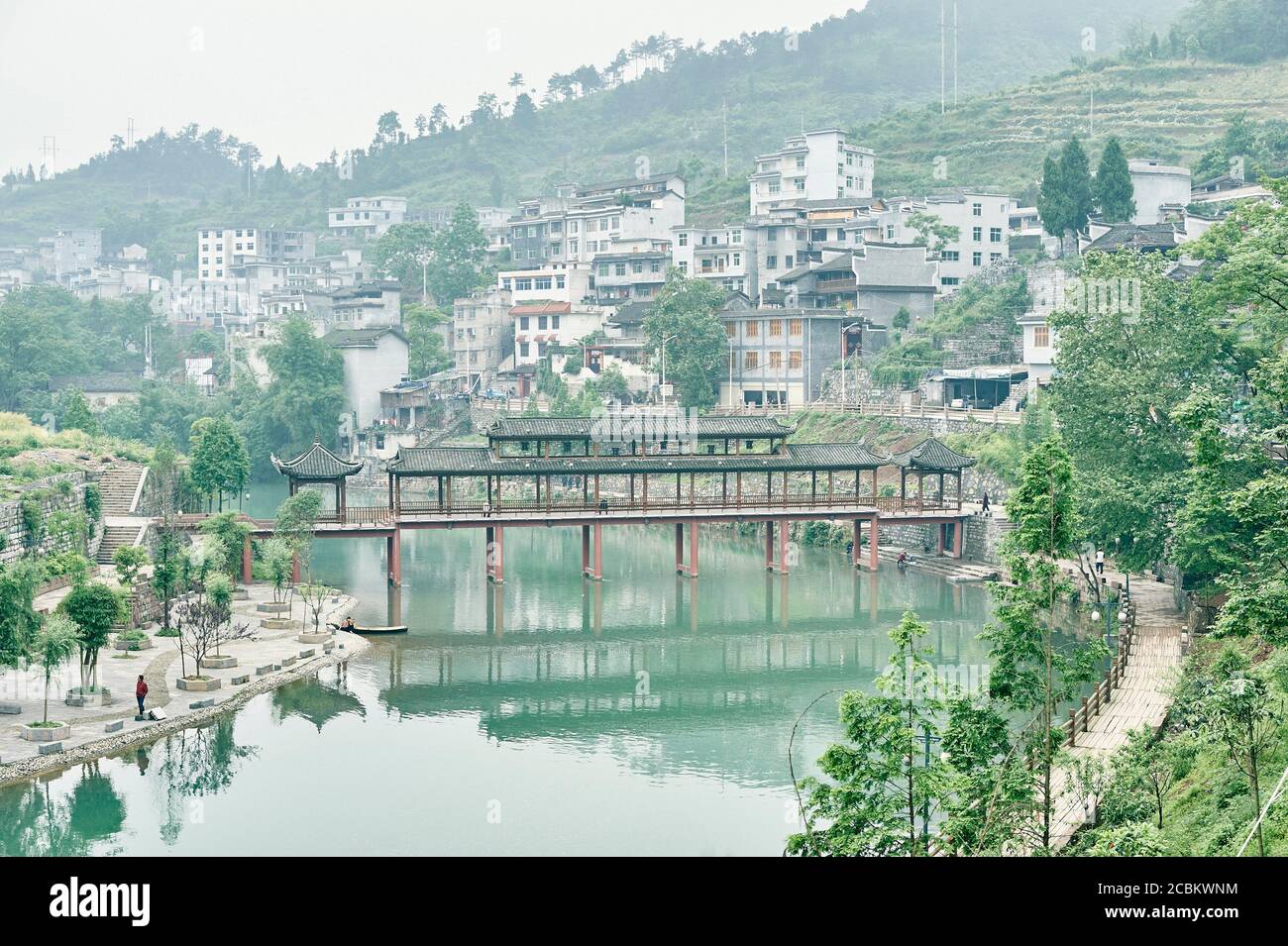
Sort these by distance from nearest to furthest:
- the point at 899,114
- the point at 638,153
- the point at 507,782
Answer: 1. the point at 507,782
2. the point at 899,114
3. the point at 638,153

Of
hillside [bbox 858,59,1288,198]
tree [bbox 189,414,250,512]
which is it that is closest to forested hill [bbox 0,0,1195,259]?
hillside [bbox 858,59,1288,198]

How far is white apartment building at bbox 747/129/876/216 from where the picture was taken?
2928 inches

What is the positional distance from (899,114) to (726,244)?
2805cm

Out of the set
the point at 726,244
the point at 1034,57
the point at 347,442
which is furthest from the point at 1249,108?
the point at 1034,57

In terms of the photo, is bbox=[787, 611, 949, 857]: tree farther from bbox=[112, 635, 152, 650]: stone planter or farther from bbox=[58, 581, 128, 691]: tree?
bbox=[112, 635, 152, 650]: stone planter

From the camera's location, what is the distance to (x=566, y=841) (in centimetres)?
1900

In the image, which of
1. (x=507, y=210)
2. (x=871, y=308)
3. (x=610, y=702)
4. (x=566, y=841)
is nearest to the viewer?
(x=566, y=841)

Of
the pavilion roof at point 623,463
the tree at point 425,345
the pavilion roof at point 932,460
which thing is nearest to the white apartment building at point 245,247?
the tree at point 425,345

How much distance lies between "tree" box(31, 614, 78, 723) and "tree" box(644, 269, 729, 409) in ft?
126

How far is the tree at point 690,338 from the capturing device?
5931 cm

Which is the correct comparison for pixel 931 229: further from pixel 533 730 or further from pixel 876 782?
pixel 876 782

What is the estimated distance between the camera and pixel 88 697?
24250mm

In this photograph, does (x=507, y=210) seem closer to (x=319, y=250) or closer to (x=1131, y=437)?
(x=319, y=250)

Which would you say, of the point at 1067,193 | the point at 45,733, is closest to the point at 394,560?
the point at 45,733
